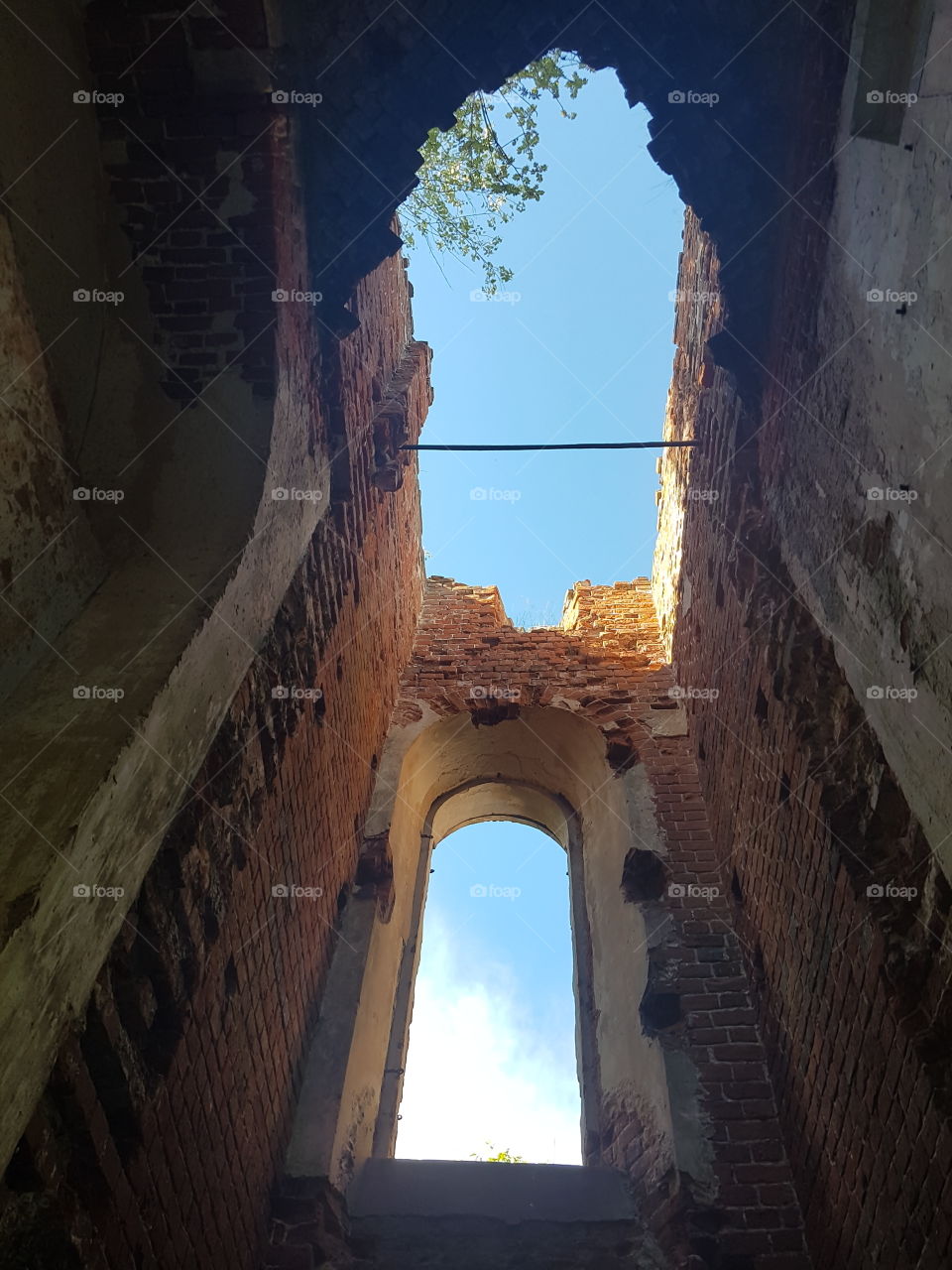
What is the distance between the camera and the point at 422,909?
6914 millimetres

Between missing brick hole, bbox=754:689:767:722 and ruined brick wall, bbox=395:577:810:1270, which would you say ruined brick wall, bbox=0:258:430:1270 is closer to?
ruined brick wall, bbox=395:577:810:1270

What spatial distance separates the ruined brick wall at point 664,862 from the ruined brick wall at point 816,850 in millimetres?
157

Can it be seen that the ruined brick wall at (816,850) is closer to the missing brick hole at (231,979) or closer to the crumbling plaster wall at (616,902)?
the crumbling plaster wall at (616,902)

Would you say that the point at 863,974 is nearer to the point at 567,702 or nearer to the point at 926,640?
the point at 926,640

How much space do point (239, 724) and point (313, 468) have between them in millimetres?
1772

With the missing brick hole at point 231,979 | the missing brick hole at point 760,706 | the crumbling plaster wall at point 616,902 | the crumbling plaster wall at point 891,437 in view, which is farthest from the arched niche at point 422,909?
the crumbling plaster wall at point 891,437

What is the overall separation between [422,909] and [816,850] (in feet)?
12.7

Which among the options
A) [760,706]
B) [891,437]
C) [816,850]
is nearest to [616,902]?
[760,706]

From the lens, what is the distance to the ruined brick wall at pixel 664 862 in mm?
4031

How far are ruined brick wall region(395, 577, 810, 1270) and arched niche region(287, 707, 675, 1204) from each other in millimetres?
145

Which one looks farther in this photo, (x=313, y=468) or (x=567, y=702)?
(x=567, y=702)

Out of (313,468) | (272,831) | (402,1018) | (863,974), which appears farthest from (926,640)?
(402,1018)

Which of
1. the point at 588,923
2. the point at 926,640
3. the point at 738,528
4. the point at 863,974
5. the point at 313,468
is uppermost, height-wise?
the point at 738,528

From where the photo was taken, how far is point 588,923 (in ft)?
21.0
